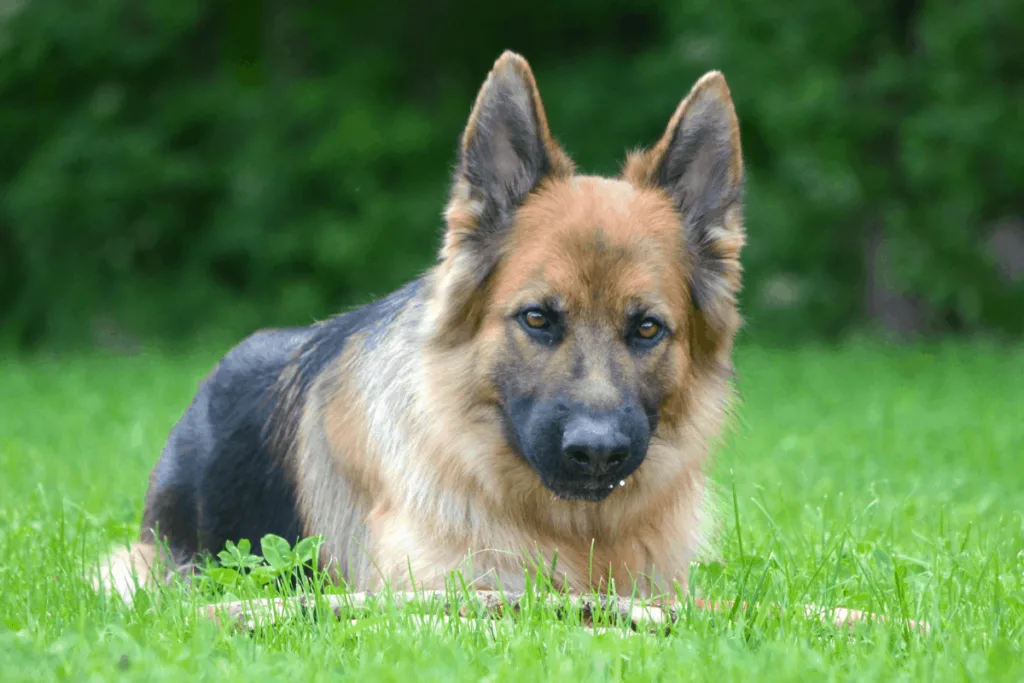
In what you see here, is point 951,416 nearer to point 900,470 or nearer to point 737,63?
point 900,470

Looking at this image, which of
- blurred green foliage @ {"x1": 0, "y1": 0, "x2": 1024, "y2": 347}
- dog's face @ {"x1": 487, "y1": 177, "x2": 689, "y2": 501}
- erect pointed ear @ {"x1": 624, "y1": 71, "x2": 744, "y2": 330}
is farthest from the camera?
blurred green foliage @ {"x1": 0, "y1": 0, "x2": 1024, "y2": 347}

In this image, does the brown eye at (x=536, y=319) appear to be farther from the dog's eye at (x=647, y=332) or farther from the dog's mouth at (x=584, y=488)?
the dog's mouth at (x=584, y=488)

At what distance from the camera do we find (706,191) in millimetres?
4512

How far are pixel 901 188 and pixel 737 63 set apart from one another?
3.24 meters

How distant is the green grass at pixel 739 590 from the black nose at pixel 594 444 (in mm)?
485

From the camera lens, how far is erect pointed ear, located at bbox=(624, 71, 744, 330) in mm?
4430

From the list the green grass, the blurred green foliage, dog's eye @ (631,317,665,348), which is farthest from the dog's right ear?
the blurred green foliage

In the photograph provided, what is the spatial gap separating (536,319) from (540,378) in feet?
0.68

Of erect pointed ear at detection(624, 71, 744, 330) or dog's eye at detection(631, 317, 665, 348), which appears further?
erect pointed ear at detection(624, 71, 744, 330)

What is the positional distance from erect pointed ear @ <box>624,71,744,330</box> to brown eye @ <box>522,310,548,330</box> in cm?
63

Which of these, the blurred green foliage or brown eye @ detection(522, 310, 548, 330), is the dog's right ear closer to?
brown eye @ detection(522, 310, 548, 330)

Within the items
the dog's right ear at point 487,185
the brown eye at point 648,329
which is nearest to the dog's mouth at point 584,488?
the brown eye at point 648,329

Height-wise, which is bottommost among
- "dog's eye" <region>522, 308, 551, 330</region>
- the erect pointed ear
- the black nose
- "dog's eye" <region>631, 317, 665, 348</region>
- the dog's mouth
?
the dog's mouth

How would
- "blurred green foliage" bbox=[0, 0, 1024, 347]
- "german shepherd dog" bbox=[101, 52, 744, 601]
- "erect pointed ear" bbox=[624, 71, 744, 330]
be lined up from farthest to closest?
"blurred green foliage" bbox=[0, 0, 1024, 347]
"erect pointed ear" bbox=[624, 71, 744, 330]
"german shepherd dog" bbox=[101, 52, 744, 601]
